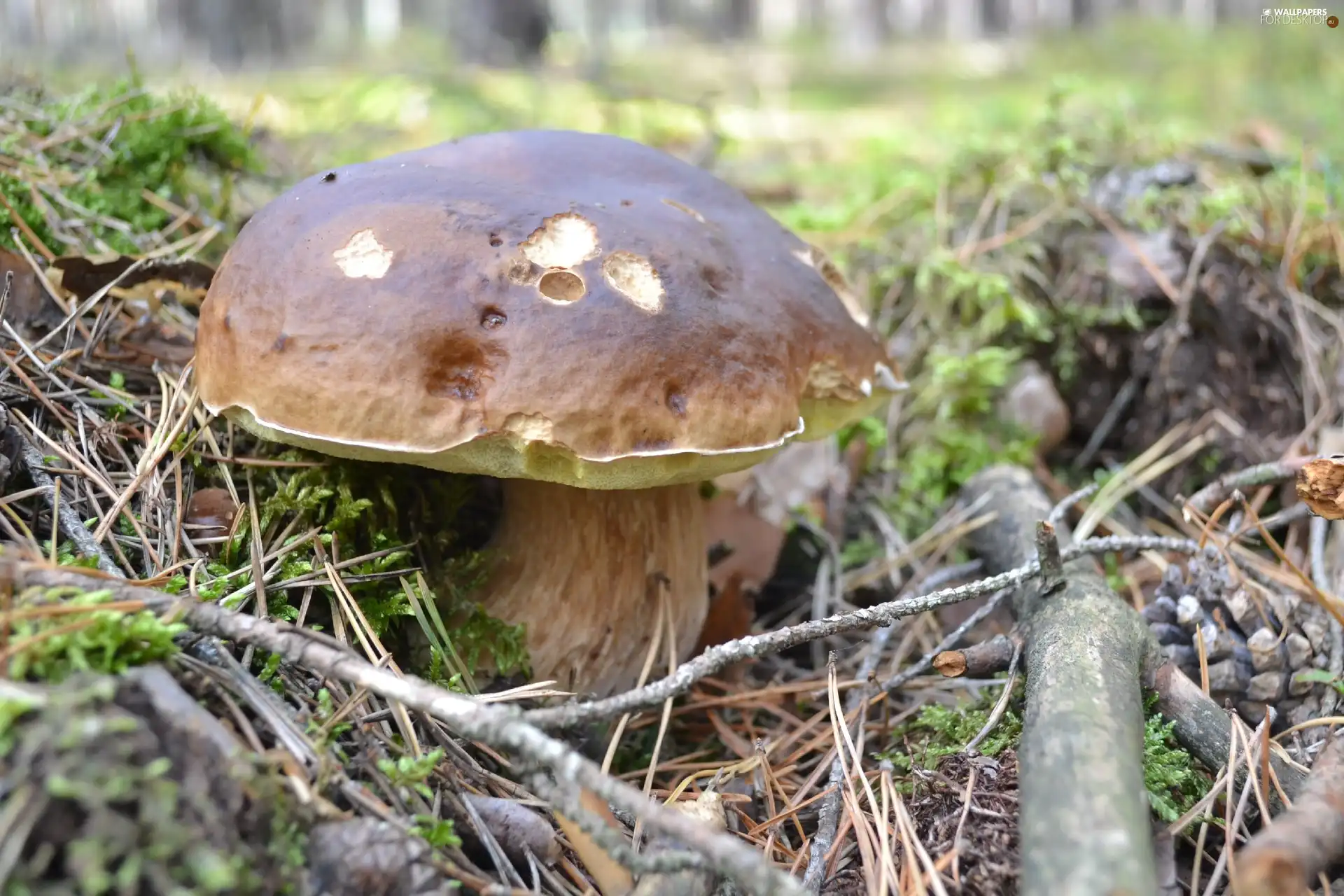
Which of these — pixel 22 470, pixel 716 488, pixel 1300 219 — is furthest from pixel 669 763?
pixel 1300 219

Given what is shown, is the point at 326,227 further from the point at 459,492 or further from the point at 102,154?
the point at 102,154

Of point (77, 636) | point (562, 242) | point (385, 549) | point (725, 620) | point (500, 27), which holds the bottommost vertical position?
point (725, 620)

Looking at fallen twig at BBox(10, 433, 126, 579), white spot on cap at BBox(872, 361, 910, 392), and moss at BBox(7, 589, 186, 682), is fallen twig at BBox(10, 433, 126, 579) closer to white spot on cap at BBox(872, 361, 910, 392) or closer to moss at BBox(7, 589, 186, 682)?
moss at BBox(7, 589, 186, 682)

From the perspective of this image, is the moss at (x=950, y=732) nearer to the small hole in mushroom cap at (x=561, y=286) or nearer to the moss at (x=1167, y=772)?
the moss at (x=1167, y=772)

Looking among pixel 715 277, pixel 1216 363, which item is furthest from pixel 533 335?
pixel 1216 363

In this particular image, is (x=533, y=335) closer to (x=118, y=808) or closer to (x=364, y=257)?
(x=364, y=257)
